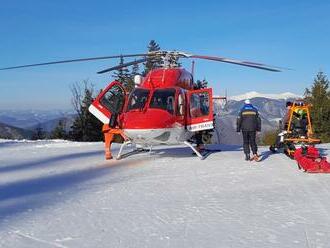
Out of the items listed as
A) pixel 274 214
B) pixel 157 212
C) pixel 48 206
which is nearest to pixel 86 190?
pixel 48 206

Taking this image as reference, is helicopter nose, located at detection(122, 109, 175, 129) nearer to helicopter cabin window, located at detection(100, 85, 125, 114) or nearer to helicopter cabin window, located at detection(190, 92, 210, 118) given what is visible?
helicopter cabin window, located at detection(100, 85, 125, 114)

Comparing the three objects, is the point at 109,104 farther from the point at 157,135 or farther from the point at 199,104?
the point at 199,104

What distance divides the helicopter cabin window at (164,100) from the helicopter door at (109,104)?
1.23m

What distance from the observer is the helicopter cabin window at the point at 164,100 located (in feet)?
42.6

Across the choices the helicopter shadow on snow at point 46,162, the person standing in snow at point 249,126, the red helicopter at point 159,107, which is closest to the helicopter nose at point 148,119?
the red helicopter at point 159,107

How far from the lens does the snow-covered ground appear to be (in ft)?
18.9

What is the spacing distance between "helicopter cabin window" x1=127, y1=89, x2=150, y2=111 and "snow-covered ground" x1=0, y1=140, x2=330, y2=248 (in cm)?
171

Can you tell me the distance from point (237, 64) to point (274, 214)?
646 centimetres

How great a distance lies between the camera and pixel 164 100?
43.2 feet

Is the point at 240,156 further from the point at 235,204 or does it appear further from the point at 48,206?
the point at 48,206

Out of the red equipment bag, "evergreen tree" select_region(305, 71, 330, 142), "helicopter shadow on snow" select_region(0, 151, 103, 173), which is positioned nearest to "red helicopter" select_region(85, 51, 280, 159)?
"helicopter shadow on snow" select_region(0, 151, 103, 173)

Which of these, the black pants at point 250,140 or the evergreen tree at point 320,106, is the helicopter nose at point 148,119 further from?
the evergreen tree at point 320,106

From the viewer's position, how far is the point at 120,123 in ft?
43.8

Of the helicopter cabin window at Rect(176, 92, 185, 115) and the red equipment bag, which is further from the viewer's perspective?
the helicopter cabin window at Rect(176, 92, 185, 115)
